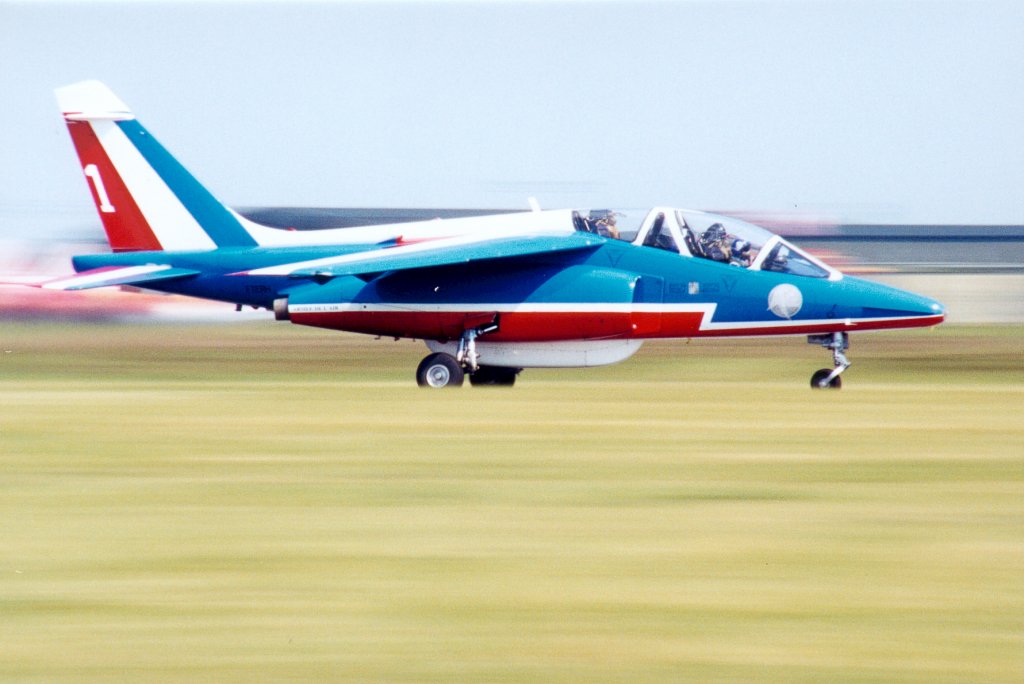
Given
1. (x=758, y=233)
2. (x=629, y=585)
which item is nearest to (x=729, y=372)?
(x=758, y=233)

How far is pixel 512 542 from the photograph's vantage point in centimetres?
707

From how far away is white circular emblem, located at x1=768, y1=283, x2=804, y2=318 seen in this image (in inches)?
643

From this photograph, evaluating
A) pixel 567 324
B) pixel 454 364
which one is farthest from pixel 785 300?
pixel 454 364

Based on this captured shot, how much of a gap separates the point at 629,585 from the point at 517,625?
2.45 ft

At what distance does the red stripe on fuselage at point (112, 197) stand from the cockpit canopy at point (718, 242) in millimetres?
5719

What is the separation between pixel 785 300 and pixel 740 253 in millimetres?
726

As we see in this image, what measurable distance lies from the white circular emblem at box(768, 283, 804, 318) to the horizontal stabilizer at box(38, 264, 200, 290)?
6.60 metres

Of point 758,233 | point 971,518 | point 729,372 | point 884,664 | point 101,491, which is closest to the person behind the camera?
point 884,664

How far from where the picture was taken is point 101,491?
27.7 ft

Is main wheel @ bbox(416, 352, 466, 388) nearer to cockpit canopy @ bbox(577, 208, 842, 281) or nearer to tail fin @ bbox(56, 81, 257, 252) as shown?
cockpit canopy @ bbox(577, 208, 842, 281)

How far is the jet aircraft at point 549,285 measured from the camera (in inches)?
644

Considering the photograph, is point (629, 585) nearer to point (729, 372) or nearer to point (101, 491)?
point (101, 491)

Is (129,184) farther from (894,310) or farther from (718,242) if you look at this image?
(894,310)

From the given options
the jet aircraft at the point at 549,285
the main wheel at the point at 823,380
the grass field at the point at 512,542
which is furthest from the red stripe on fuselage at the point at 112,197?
the main wheel at the point at 823,380
